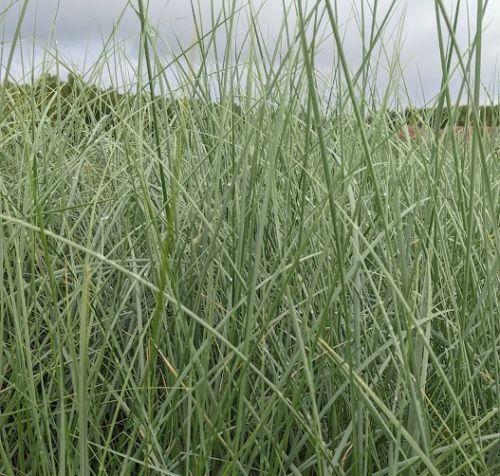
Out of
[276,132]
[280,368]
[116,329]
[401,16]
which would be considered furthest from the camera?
[401,16]

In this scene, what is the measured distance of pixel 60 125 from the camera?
1.35m

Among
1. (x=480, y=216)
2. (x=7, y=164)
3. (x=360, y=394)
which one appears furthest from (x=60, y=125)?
(x=360, y=394)

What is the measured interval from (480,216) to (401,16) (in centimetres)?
43

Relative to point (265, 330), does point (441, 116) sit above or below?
above

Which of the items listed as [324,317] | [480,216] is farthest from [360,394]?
[480,216]

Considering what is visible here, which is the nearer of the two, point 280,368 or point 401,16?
point 280,368

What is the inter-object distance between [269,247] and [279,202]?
0.08m

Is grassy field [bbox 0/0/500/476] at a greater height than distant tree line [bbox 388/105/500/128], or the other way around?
distant tree line [bbox 388/105/500/128]

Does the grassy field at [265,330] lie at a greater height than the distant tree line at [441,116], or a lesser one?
lesser

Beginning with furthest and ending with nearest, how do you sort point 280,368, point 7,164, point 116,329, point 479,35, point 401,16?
1. point 7,164
2. point 401,16
3. point 116,329
4. point 280,368
5. point 479,35

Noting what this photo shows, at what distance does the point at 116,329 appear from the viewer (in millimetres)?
1032

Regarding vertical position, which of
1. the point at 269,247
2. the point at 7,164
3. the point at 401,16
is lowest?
the point at 269,247

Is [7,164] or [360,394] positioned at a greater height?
[7,164]

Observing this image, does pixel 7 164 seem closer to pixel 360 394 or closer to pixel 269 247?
pixel 269 247
